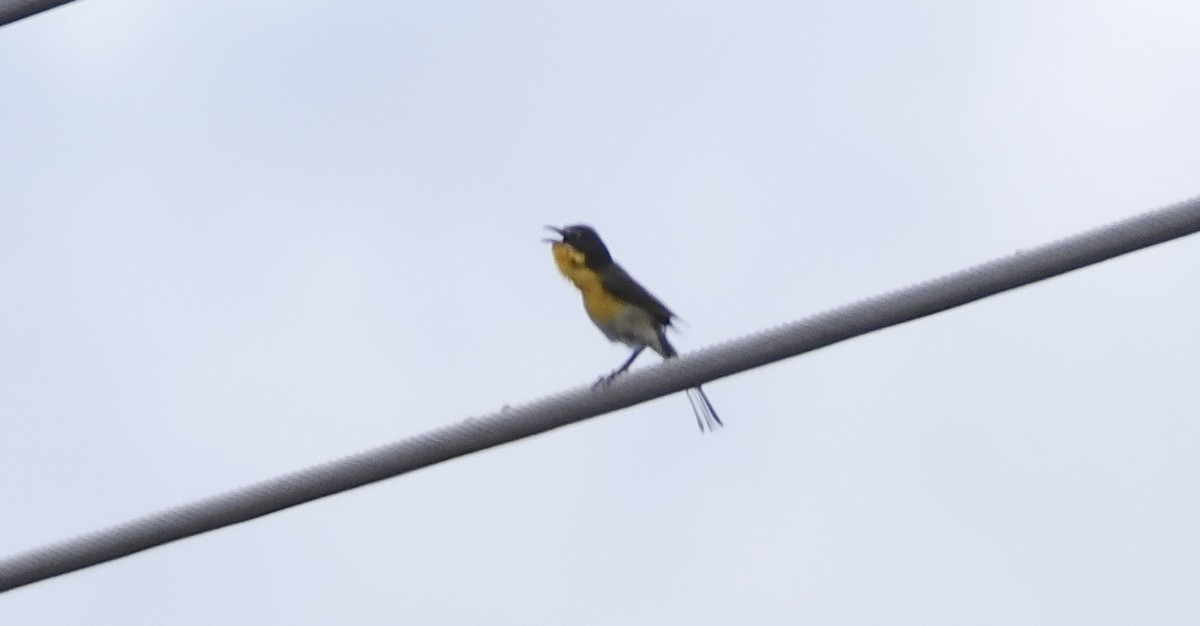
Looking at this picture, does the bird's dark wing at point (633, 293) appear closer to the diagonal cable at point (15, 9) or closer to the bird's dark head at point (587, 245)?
the bird's dark head at point (587, 245)

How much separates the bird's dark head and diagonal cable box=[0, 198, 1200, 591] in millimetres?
4204

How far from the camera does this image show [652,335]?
358 inches

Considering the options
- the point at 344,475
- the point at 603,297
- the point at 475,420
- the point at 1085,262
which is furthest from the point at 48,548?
the point at 603,297

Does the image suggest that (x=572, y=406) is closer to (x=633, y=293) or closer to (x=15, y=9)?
(x=15, y=9)

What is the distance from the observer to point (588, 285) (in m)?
9.10

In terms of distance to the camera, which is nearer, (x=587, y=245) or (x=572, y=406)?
(x=572, y=406)

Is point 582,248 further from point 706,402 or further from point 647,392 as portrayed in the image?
point 647,392

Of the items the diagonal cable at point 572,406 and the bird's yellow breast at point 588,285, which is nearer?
the diagonal cable at point 572,406

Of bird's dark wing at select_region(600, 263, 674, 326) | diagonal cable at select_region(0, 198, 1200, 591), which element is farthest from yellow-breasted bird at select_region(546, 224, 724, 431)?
diagonal cable at select_region(0, 198, 1200, 591)

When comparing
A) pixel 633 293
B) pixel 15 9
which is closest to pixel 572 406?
pixel 15 9

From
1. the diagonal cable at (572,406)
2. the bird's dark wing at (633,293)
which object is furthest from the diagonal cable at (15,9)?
the bird's dark wing at (633,293)

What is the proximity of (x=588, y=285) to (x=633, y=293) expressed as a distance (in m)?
0.26

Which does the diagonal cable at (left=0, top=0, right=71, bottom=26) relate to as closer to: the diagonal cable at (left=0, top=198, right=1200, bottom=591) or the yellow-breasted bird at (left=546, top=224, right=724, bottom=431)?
the diagonal cable at (left=0, top=198, right=1200, bottom=591)

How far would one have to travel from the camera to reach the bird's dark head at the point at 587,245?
9.12 m
